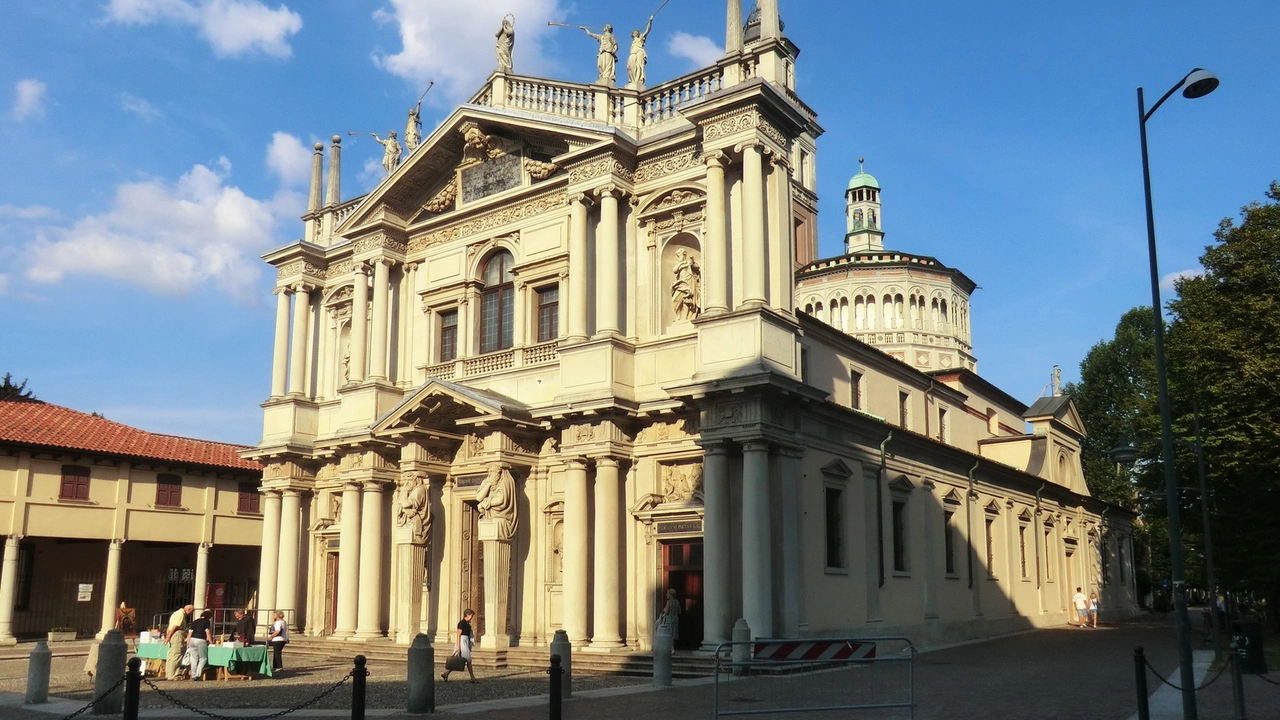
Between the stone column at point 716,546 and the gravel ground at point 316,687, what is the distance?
6.45 feet

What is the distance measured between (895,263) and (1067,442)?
19.4 metres

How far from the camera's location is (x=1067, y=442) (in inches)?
1649

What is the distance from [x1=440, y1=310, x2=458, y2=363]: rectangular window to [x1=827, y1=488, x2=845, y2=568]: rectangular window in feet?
35.6

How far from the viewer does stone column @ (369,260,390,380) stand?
94.0ft

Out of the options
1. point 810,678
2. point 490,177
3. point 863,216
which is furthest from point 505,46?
point 863,216

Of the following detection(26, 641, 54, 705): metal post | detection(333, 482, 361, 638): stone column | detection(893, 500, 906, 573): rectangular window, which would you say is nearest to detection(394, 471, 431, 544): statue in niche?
detection(333, 482, 361, 638): stone column

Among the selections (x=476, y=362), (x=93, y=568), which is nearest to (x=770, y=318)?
(x=476, y=362)

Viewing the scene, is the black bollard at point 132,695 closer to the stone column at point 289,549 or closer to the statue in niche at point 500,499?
the statue in niche at point 500,499

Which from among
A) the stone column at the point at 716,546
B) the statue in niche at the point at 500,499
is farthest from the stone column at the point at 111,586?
the stone column at the point at 716,546

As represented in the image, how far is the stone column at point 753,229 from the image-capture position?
21.7 m

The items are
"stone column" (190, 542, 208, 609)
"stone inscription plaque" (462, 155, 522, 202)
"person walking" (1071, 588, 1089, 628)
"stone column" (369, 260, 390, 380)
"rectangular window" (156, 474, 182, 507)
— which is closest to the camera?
"stone inscription plaque" (462, 155, 522, 202)

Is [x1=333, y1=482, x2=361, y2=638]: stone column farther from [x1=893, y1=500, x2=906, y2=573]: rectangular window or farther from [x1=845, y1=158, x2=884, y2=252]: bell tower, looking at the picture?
[x1=845, y1=158, x2=884, y2=252]: bell tower

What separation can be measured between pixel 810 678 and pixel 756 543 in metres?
2.94

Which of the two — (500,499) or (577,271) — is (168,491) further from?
(577,271)
